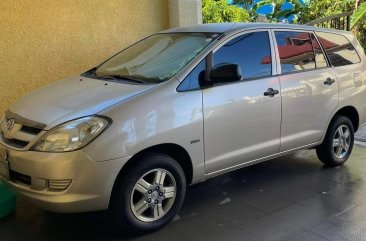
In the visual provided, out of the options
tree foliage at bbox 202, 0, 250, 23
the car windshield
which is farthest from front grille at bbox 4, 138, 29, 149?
tree foliage at bbox 202, 0, 250, 23

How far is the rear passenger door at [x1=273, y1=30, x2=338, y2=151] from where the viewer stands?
468 cm

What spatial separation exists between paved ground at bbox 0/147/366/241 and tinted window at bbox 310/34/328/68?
50.0 inches

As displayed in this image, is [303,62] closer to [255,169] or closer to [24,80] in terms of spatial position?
[255,169]

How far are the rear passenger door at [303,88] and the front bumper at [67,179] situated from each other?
79.6 inches

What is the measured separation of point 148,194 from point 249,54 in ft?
5.67

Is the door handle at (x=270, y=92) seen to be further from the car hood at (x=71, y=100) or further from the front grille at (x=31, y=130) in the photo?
the front grille at (x=31, y=130)

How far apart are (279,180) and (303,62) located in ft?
4.38

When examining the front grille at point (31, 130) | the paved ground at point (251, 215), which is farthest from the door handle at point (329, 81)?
the front grille at point (31, 130)

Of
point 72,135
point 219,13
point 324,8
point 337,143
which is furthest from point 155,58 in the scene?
point 324,8

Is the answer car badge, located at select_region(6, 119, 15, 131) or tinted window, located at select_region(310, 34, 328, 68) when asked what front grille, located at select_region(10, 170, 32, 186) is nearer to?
car badge, located at select_region(6, 119, 15, 131)

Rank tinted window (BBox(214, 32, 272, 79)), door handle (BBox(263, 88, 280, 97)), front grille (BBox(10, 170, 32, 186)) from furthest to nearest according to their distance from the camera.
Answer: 1. door handle (BBox(263, 88, 280, 97))
2. tinted window (BBox(214, 32, 272, 79))
3. front grille (BBox(10, 170, 32, 186))

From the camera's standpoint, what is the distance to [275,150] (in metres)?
4.66

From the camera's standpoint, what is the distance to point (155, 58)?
14.4ft

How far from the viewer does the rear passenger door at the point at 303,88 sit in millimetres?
4684
